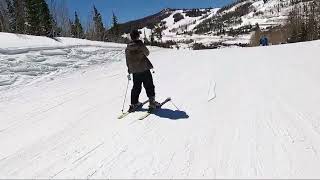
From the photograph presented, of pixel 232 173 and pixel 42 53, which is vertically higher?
pixel 42 53

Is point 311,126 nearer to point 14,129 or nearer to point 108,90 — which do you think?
point 14,129

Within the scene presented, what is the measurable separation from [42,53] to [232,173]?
43.4 feet

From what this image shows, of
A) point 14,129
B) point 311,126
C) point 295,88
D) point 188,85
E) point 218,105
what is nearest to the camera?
point 311,126

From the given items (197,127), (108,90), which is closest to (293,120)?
(197,127)

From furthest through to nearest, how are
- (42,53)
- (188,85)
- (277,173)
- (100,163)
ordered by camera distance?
(42,53), (188,85), (100,163), (277,173)

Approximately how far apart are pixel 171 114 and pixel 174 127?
0.99 meters

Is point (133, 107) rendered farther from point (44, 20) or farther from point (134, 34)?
point (44, 20)

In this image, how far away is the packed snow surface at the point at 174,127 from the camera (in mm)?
5281

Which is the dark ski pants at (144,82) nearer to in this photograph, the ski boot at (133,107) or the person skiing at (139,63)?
the person skiing at (139,63)

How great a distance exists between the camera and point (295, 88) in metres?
9.60

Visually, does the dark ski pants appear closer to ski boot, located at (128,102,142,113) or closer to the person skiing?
the person skiing

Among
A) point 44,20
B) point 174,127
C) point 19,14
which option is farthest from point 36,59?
point 44,20

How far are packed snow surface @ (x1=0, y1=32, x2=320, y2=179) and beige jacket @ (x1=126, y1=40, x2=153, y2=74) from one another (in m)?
0.94

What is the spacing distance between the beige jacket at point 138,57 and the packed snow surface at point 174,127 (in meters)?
0.94
